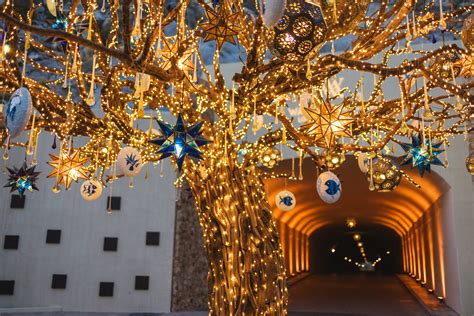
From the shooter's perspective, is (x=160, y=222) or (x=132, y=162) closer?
(x=132, y=162)

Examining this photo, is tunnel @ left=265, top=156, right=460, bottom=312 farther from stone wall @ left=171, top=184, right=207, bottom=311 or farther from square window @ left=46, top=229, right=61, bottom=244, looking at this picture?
square window @ left=46, top=229, right=61, bottom=244

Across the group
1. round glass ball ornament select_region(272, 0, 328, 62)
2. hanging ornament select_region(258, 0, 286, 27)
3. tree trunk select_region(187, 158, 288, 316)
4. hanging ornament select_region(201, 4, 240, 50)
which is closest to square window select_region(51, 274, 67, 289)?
tree trunk select_region(187, 158, 288, 316)

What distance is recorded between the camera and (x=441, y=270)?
11.6m

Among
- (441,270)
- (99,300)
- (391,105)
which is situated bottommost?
(99,300)

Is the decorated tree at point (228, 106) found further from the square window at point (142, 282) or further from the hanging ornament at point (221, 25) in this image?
the square window at point (142, 282)

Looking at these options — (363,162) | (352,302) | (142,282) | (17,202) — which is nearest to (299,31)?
(363,162)

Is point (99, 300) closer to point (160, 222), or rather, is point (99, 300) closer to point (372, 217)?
point (160, 222)

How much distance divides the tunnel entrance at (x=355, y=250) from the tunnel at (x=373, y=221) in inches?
3.5

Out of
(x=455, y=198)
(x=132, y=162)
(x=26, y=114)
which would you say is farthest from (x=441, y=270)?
(x=26, y=114)

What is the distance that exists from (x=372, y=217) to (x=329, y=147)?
1911 centimetres

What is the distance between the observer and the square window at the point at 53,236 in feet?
35.3

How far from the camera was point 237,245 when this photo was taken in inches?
180

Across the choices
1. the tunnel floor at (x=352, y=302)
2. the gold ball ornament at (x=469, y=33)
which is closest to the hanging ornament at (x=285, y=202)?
the tunnel floor at (x=352, y=302)

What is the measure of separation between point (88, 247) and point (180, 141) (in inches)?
306
